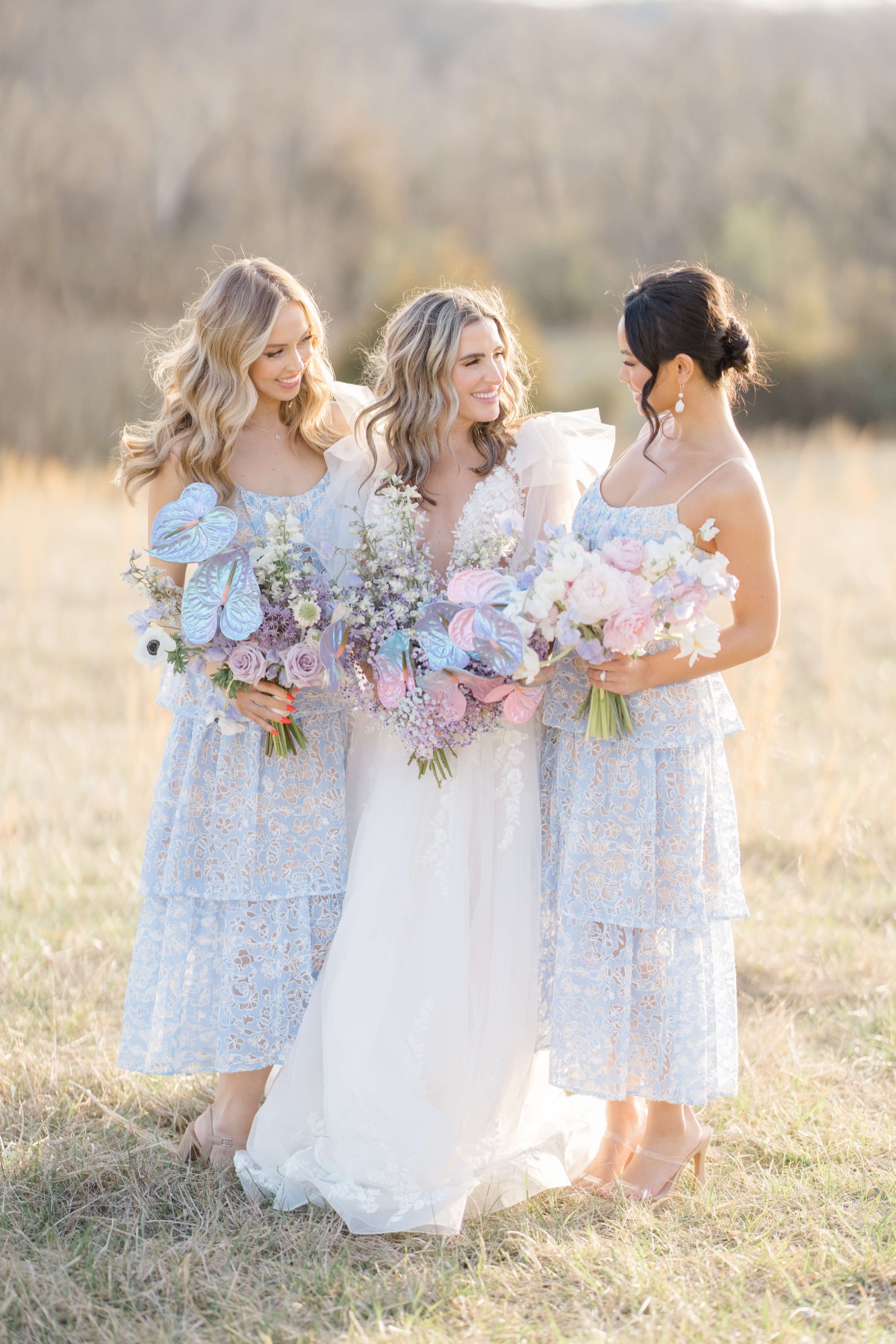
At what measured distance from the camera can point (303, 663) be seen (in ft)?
8.95

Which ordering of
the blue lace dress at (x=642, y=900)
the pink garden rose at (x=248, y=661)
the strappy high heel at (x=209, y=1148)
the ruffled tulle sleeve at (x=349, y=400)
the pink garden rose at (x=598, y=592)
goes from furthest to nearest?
the ruffled tulle sleeve at (x=349, y=400) → the strappy high heel at (x=209, y=1148) → the blue lace dress at (x=642, y=900) → the pink garden rose at (x=248, y=661) → the pink garden rose at (x=598, y=592)

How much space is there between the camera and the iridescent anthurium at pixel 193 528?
276cm

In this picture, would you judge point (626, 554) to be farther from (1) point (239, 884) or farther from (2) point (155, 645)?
(1) point (239, 884)

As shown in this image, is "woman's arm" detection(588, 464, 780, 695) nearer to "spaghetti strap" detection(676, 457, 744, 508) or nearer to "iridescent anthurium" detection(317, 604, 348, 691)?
"spaghetti strap" detection(676, 457, 744, 508)

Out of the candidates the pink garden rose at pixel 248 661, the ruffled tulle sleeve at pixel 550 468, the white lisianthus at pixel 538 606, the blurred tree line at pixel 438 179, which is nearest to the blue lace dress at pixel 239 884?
the pink garden rose at pixel 248 661

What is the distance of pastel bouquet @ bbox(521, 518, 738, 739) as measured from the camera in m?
2.52

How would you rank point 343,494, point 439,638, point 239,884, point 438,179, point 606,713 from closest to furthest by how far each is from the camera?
1. point 439,638
2. point 606,713
3. point 239,884
4. point 343,494
5. point 438,179

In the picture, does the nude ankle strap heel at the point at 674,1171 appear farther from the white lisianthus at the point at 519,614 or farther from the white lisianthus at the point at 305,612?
the white lisianthus at the point at 305,612

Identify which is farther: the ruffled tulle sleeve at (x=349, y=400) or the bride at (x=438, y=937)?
the ruffled tulle sleeve at (x=349, y=400)

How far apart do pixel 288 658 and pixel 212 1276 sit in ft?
4.50

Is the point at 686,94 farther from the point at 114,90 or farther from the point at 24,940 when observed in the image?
the point at 24,940

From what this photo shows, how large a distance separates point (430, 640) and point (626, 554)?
46 cm

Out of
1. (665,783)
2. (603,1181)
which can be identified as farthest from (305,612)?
(603,1181)

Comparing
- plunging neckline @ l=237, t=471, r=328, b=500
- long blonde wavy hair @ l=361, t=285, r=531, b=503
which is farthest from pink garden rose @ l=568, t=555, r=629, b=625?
plunging neckline @ l=237, t=471, r=328, b=500
